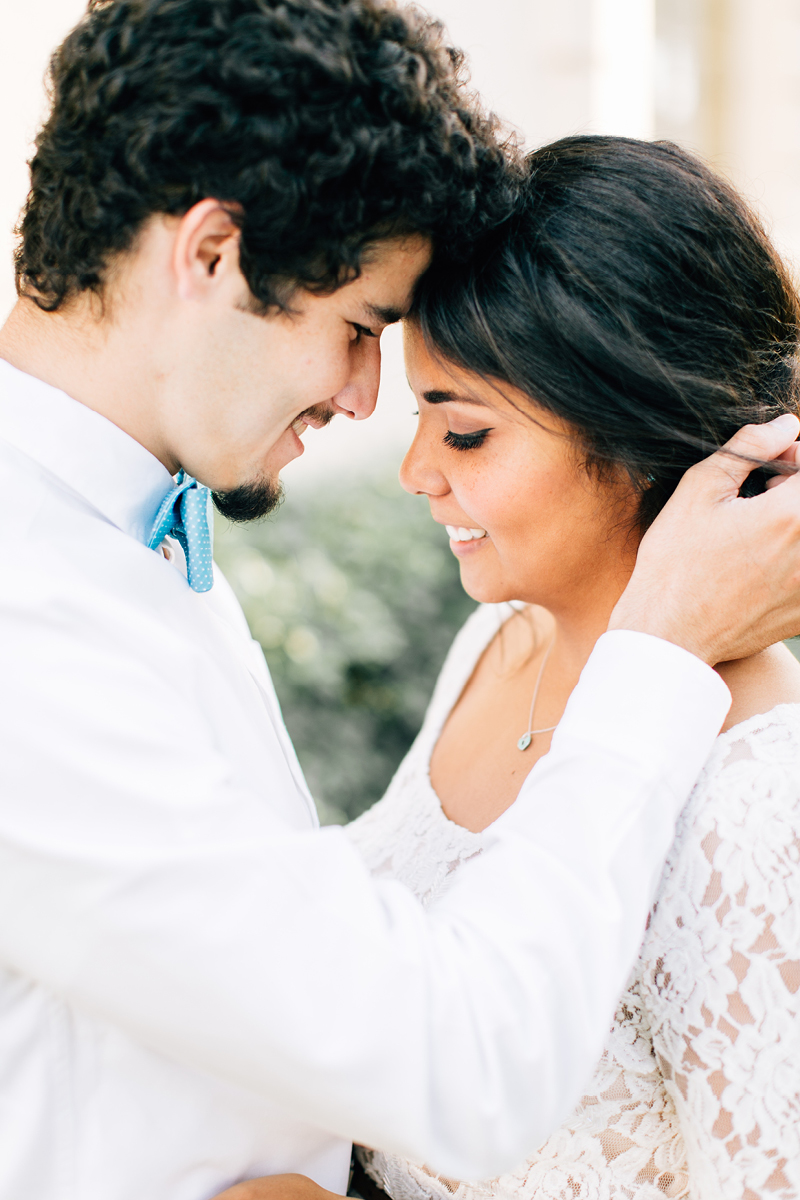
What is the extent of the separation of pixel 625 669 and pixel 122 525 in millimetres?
818

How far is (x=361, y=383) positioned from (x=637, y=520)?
62 cm

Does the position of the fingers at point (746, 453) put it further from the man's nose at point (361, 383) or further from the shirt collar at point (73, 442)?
the shirt collar at point (73, 442)

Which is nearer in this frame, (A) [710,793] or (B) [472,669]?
(A) [710,793]

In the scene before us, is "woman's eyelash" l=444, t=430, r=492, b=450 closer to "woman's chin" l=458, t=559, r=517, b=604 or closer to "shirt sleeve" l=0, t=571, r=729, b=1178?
"woman's chin" l=458, t=559, r=517, b=604

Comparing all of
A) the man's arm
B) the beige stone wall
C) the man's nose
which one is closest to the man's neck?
the man's nose

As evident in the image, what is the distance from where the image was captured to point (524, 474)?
1.87 meters

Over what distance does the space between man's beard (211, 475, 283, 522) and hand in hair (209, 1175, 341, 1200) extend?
1.12m

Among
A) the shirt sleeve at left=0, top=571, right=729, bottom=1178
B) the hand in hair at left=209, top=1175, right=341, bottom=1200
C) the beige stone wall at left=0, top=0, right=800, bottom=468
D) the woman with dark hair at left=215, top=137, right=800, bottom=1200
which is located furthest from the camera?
the beige stone wall at left=0, top=0, right=800, bottom=468

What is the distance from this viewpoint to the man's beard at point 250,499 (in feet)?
5.95

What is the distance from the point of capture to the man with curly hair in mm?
1125

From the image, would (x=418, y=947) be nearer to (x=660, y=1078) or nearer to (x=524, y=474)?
(x=660, y=1078)

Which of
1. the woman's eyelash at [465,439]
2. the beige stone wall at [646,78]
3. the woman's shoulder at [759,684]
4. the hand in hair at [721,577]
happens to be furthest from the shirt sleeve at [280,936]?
the beige stone wall at [646,78]

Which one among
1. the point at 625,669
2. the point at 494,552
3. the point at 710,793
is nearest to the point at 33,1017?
the point at 625,669

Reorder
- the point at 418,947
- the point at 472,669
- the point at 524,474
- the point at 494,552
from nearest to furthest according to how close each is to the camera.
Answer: the point at 418,947 → the point at 524,474 → the point at 494,552 → the point at 472,669
